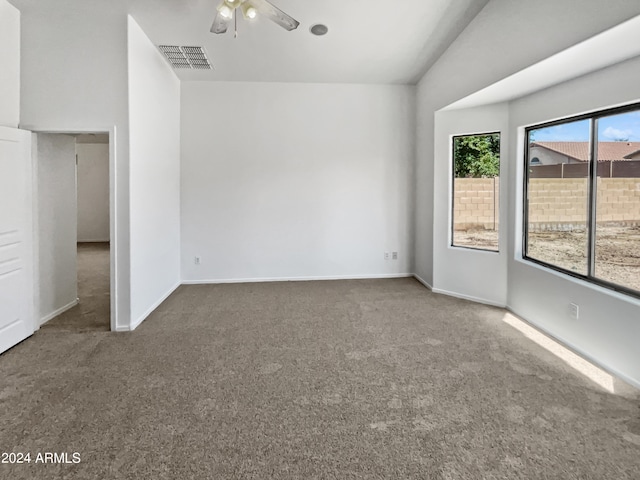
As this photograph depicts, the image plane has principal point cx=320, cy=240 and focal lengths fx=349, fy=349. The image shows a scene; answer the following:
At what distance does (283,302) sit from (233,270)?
141 centimetres

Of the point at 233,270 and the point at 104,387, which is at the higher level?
the point at 233,270

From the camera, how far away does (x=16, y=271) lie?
3.18m

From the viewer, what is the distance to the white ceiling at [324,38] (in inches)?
134

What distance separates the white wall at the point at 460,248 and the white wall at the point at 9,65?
462 cm

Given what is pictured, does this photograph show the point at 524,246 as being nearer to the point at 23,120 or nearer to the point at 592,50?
the point at 592,50

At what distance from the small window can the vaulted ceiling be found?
4.16 ft

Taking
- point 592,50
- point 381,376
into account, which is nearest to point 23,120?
point 381,376

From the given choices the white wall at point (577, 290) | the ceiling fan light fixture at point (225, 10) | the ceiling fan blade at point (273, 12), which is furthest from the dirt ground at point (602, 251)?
the ceiling fan light fixture at point (225, 10)

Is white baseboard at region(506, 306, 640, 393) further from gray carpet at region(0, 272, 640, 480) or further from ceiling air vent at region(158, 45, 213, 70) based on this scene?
ceiling air vent at region(158, 45, 213, 70)

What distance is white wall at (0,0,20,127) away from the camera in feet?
10.1

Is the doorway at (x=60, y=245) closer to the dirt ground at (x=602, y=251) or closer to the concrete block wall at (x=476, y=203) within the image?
the concrete block wall at (x=476, y=203)

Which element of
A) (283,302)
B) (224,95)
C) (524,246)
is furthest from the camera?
(224,95)

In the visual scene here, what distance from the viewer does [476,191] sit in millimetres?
4527

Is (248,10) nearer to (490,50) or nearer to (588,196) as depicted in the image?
(490,50)
